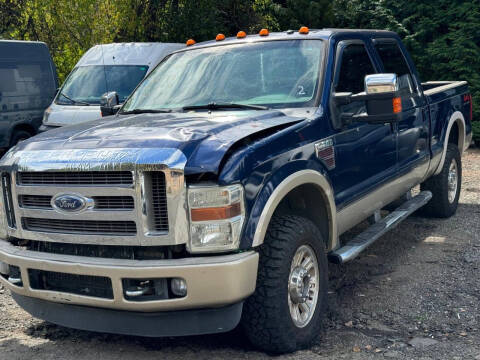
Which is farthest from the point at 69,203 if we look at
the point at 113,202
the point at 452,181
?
the point at 452,181

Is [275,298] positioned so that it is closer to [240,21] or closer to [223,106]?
[223,106]

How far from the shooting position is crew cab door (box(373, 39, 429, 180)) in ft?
18.7

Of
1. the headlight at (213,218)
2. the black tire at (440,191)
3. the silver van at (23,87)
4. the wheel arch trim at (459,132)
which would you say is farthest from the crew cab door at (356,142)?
the silver van at (23,87)

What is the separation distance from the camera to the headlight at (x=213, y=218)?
344 centimetres

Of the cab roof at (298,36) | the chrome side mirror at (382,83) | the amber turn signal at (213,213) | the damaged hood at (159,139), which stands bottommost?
the amber turn signal at (213,213)

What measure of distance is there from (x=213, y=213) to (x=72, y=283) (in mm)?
985

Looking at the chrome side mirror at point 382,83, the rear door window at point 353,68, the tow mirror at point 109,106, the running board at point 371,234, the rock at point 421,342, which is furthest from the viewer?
the tow mirror at point 109,106

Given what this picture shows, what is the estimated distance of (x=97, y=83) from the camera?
11766mm

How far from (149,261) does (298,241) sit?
3.04 ft

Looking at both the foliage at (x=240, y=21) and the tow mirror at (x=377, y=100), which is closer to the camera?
the tow mirror at (x=377, y=100)

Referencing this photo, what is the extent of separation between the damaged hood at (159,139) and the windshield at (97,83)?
7310 millimetres

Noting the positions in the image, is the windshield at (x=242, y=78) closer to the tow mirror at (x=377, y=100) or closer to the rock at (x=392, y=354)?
the tow mirror at (x=377, y=100)

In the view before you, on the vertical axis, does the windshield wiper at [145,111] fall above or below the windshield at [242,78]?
below

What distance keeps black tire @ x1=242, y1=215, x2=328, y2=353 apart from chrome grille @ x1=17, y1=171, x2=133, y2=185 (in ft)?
2.95
